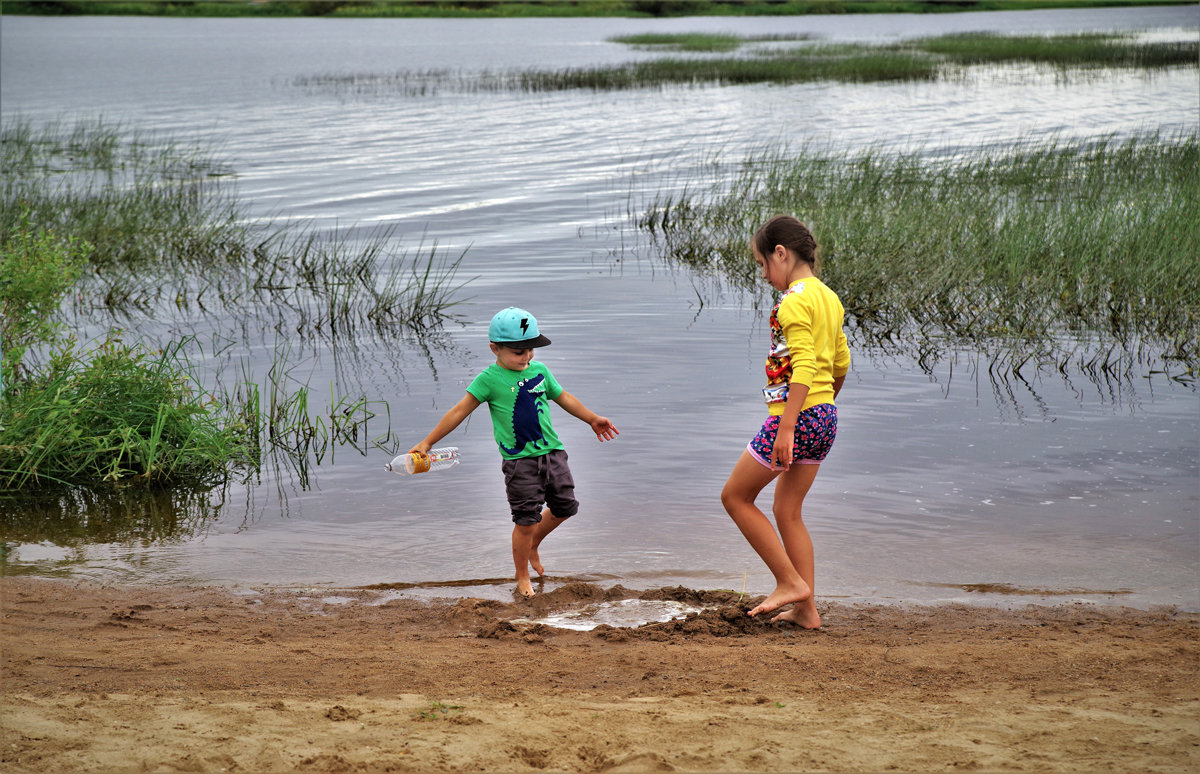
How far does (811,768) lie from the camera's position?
326cm

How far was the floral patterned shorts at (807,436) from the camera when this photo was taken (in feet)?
15.2

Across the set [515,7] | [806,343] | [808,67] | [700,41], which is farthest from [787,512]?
[515,7]

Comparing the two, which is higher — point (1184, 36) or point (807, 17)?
point (807, 17)

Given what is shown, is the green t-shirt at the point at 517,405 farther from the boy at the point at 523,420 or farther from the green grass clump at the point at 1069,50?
the green grass clump at the point at 1069,50

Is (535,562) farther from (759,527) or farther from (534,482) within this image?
(759,527)

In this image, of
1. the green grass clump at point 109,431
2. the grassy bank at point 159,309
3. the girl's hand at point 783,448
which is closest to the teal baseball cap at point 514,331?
the girl's hand at point 783,448

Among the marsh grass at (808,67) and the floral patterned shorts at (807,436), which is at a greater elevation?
the marsh grass at (808,67)

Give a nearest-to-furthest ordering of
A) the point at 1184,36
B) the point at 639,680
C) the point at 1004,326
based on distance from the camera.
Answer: the point at 639,680 → the point at 1004,326 → the point at 1184,36

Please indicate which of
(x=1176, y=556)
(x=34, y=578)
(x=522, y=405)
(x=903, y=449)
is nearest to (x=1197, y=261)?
(x=903, y=449)

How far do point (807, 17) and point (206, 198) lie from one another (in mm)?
83897

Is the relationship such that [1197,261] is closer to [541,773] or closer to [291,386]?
[291,386]

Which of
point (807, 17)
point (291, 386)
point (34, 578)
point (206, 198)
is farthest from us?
point (807, 17)

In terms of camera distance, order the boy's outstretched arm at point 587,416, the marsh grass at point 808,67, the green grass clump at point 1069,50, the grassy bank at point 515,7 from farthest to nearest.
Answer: the grassy bank at point 515,7
the green grass clump at point 1069,50
the marsh grass at point 808,67
the boy's outstretched arm at point 587,416

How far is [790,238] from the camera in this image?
468cm
